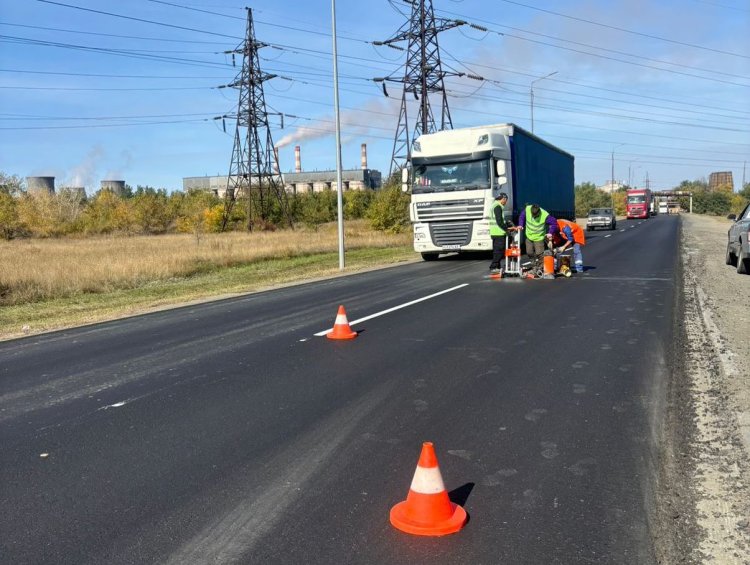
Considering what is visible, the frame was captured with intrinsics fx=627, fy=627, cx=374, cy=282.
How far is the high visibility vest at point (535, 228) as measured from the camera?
14578 mm

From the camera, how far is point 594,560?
2.96 metres

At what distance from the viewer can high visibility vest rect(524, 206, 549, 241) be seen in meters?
14.6

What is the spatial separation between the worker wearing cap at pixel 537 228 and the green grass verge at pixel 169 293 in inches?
274

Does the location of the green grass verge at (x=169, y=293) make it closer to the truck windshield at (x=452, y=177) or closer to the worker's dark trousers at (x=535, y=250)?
the truck windshield at (x=452, y=177)

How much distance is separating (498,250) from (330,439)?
1167 cm

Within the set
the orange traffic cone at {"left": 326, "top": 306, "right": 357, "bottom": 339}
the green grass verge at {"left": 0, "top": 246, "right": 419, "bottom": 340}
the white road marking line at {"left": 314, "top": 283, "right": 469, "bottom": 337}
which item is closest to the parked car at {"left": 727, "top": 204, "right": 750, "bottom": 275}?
the white road marking line at {"left": 314, "top": 283, "right": 469, "bottom": 337}

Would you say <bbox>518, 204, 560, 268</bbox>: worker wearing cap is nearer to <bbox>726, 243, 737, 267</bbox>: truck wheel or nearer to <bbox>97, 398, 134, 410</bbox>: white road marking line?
<bbox>726, 243, 737, 267</bbox>: truck wheel

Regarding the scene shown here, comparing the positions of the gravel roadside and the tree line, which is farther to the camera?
the tree line

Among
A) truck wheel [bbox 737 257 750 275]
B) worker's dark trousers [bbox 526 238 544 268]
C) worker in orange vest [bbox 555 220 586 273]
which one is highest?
worker in orange vest [bbox 555 220 586 273]

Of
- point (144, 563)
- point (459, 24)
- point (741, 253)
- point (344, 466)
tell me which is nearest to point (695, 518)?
point (344, 466)

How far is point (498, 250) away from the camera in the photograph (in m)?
15.6

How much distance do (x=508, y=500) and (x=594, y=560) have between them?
27.3 inches

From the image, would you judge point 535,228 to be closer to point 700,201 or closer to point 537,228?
point 537,228

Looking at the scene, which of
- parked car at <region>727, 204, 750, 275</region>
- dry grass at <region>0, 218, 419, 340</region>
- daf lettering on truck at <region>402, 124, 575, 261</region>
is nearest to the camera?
dry grass at <region>0, 218, 419, 340</region>
